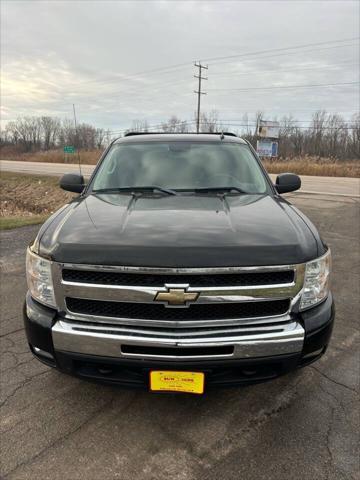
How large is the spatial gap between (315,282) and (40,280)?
1.62 metres

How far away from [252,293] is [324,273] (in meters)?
0.55

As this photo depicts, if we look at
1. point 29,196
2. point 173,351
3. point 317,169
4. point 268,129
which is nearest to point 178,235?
point 173,351

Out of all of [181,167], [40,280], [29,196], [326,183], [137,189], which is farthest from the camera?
[326,183]

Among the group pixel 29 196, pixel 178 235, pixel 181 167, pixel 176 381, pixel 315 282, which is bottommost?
pixel 29 196

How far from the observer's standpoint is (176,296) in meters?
2.16

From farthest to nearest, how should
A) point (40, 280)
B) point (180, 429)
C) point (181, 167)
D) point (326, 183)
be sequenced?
point (326, 183) → point (181, 167) → point (180, 429) → point (40, 280)

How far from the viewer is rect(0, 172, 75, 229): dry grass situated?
49.2ft

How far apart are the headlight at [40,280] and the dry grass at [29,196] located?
9927mm

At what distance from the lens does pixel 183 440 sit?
8.00ft

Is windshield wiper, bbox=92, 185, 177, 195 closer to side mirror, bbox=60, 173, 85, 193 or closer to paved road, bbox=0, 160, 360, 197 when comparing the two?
side mirror, bbox=60, 173, 85, 193

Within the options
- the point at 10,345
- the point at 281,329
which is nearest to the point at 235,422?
→ the point at 281,329

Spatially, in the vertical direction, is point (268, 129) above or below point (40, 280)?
→ above

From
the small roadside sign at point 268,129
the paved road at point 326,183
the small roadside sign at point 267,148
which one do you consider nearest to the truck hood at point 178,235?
the paved road at point 326,183

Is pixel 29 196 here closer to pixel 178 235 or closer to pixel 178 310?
pixel 178 235
